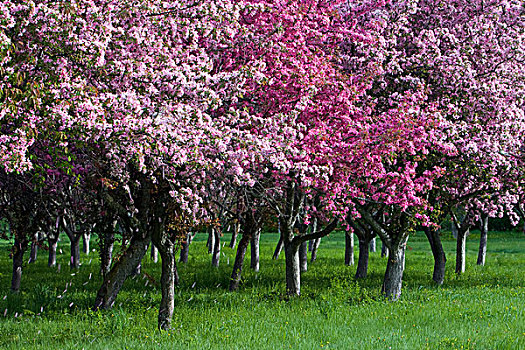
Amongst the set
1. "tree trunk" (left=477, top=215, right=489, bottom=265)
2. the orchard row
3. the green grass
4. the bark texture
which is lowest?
the green grass

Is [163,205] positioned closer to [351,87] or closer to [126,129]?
[126,129]

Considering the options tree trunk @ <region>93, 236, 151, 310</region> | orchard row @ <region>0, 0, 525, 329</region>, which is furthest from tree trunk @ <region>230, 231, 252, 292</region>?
tree trunk @ <region>93, 236, 151, 310</region>

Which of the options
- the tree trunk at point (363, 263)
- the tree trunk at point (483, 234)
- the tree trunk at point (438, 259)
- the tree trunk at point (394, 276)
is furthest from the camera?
the tree trunk at point (483, 234)

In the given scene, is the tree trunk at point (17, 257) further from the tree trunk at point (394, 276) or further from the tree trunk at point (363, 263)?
the tree trunk at point (363, 263)

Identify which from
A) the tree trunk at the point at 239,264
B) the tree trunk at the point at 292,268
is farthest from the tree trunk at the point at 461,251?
the tree trunk at the point at 292,268

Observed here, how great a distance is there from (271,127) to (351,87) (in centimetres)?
340

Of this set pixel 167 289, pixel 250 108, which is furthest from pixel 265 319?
pixel 250 108

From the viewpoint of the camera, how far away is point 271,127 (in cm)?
1096

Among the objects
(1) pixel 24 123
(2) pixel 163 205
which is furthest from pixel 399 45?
(1) pixel 24 123

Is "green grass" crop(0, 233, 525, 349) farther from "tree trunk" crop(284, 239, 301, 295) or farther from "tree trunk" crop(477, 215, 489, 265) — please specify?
"tree trunk" crop(477, 215, 489, 265)

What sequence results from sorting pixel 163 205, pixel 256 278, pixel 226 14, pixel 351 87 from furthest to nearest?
1. pixel 256 278
2. pixel 351 87
3. pixel 163 205
4. pixel 226 14

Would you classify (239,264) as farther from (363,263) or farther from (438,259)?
(438,259)

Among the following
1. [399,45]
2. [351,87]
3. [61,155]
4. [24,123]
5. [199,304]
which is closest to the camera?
[24,123]

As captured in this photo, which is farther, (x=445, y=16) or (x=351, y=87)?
→ (x=445, y=16)
